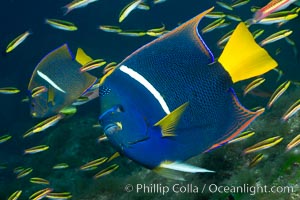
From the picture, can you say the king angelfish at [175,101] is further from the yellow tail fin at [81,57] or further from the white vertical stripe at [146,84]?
the yellow tail fin at [81,57]

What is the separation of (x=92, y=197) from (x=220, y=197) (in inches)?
115

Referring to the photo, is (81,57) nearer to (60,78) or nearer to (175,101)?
(60,78)

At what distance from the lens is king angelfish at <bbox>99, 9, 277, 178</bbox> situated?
44.1 inches

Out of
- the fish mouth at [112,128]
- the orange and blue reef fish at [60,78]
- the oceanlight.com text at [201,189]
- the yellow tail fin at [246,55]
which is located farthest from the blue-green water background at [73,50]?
the yellow tail fin at [246,55]

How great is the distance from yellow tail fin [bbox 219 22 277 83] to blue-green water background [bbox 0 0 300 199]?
15.7 ft

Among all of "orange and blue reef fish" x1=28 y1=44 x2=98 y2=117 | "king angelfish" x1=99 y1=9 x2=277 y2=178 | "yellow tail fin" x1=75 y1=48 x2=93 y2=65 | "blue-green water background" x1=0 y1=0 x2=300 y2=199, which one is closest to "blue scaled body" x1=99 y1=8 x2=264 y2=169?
"king angelfish" x1=99 y1=9 x2=277 y2=178

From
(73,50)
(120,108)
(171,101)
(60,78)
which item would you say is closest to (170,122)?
(171,101)

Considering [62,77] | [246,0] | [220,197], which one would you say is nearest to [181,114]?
[62,77]

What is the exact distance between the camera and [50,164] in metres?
10.7

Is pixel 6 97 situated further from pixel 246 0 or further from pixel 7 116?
pixel 246 0

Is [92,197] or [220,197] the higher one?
[220,197]

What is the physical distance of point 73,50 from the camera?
86.8 ft

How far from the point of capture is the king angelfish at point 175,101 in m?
1.12

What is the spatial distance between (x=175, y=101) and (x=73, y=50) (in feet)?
87.3
